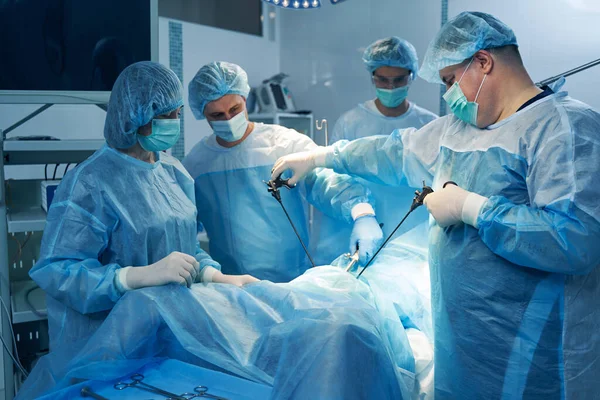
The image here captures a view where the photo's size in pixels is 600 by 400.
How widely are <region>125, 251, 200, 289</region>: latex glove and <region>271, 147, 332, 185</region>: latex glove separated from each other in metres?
0.66

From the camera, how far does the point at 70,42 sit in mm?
2109

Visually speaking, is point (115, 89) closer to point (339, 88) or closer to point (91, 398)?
point (91, 398)

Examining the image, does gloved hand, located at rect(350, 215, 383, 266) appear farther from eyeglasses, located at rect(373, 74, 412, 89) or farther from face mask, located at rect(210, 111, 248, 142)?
eyeglasses, located at rect(373, 74, 412, 89)

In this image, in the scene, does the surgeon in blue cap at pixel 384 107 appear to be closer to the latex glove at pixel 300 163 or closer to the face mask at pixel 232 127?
the latex glove at pixel 300 163

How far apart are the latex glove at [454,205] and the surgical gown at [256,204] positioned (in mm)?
653

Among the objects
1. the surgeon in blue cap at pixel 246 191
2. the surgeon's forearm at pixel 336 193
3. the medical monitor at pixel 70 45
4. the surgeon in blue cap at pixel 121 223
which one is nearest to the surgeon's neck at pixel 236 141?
the surgeon in blue cap at pixel 246 191

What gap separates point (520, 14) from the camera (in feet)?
11.1

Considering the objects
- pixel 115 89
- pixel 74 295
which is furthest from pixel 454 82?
pixel 74 295

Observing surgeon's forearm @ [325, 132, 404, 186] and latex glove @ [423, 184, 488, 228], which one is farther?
surgeon's forearm @ [325, 132, 404, 186]

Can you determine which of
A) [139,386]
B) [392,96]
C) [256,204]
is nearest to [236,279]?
[139,386]

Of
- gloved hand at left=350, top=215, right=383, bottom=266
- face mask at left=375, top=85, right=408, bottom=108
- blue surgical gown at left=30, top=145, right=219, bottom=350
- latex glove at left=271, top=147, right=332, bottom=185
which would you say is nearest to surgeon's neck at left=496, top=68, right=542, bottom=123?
gloved hand at left=350, top=215, right=383, bottom=266

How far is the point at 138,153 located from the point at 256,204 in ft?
2.01

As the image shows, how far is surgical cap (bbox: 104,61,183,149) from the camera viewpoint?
5.16 ft

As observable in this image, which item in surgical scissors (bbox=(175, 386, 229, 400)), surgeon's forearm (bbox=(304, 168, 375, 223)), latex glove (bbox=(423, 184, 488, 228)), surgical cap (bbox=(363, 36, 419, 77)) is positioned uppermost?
surgical cap (bbox=(363, 36, 419, 77))
